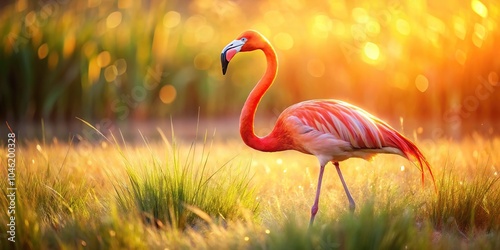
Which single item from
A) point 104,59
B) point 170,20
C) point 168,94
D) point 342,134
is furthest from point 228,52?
point 170,20

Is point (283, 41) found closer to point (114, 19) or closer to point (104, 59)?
point (114, 19)

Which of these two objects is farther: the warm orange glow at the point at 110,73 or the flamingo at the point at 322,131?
the warm orange glow at the point at 110,73

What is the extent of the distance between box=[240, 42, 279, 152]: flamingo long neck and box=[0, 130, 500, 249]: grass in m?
0.12

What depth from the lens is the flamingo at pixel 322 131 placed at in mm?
3688

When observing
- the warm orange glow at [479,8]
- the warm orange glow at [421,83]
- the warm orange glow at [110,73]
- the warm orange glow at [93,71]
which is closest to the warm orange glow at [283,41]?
the warm orange glow at [421,83]

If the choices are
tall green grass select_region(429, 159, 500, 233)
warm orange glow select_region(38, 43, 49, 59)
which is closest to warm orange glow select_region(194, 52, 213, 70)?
warm orange glow select_region(38, 43, 49, 59)

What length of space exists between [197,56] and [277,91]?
1.14m

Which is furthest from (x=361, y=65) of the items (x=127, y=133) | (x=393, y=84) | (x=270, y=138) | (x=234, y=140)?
(x=270, y=138)

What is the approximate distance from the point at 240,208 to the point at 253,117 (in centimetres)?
56

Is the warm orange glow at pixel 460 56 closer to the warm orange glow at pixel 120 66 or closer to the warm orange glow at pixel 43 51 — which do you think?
the warm orange glow at pixel 120 66

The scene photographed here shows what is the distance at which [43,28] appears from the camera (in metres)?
7.55

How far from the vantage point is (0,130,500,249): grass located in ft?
9.51

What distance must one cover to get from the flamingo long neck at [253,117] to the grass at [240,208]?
4.7 inches

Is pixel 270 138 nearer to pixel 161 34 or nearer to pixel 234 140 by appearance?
pixel 234 140
